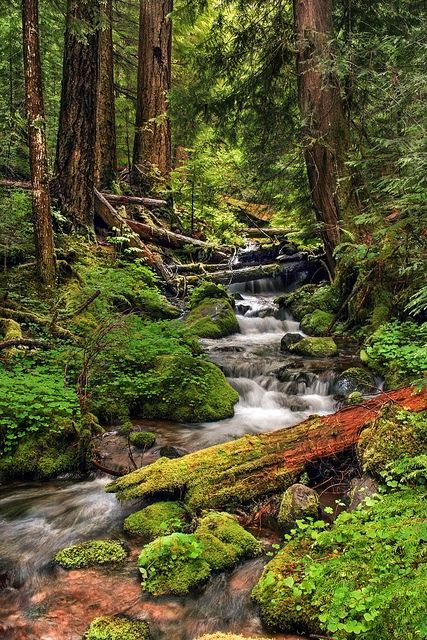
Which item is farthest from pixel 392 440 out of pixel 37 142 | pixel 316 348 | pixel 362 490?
pixel 37 142

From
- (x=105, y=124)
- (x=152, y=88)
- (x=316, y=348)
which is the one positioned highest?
(x=152, y=88)

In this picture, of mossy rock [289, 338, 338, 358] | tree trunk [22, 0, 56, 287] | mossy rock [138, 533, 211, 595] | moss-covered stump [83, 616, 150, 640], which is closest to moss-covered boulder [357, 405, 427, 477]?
mossy rock [138, 533, 211, 595]

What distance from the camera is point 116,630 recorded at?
284 centimetres

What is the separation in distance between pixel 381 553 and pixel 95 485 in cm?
295

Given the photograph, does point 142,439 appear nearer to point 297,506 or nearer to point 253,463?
point 253,463

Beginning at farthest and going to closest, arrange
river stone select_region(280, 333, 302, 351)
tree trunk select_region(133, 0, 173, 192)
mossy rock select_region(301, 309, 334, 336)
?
tree trunk select_region(133, 0, 173, 192)
mossy rock select_region(301, 309, 334, 336)
river stone select_region(280, 333, 302, 351)

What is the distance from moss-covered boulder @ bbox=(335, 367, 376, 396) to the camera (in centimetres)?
688

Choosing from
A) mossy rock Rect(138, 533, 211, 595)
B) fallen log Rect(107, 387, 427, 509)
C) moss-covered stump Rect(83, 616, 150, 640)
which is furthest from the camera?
fallen log Rect(107, 387, 427, 509)

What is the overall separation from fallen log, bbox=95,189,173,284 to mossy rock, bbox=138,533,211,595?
870cm

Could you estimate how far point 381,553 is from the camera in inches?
104

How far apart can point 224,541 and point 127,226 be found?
352 inches

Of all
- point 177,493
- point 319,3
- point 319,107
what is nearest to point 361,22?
point 319,3

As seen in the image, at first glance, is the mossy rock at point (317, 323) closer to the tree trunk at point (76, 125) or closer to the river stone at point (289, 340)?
the river stone at point (289, 340)

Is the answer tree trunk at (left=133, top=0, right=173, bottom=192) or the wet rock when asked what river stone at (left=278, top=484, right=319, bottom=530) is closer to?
the wet rock
